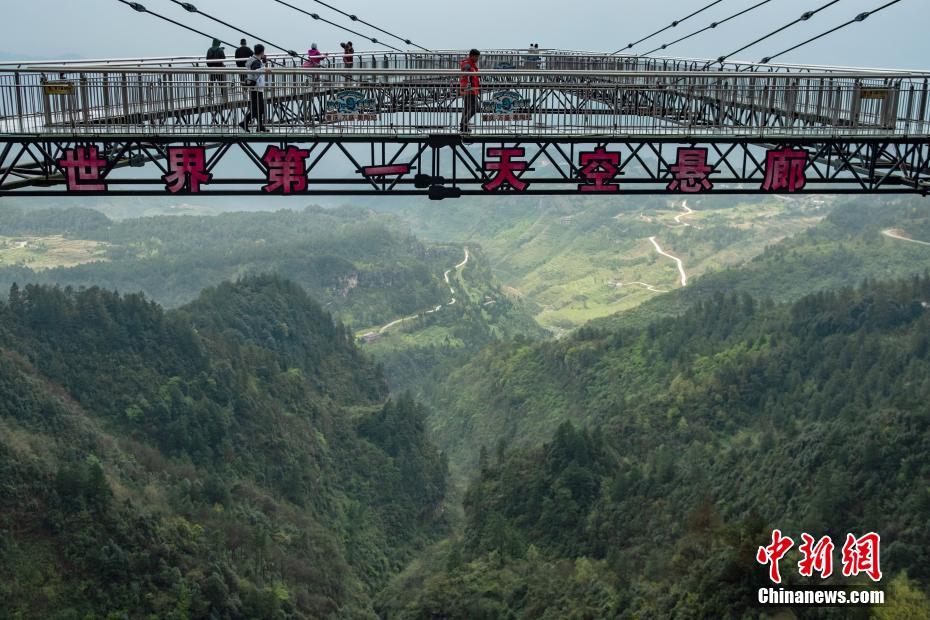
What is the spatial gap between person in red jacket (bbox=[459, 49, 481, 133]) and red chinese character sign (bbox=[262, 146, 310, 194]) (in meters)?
4.47

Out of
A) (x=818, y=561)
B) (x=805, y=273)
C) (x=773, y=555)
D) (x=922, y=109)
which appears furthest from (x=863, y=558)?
(x=805, y=273)

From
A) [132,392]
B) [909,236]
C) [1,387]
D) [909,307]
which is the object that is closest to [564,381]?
[909,307]

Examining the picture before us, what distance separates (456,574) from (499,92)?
41.7 m

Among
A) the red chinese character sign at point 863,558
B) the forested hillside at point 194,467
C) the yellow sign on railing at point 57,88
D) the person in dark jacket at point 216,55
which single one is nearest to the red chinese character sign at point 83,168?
the yellow sign on railing at point 57,88

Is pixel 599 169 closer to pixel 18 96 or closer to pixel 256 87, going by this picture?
pixel 256 87

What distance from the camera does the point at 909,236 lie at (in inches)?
7731

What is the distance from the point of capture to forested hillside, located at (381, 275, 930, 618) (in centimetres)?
5231

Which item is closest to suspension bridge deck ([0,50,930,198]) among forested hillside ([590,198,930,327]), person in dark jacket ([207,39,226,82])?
person in dark jacket ([207,39,226,82])

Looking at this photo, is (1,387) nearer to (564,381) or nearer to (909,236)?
(564,381)

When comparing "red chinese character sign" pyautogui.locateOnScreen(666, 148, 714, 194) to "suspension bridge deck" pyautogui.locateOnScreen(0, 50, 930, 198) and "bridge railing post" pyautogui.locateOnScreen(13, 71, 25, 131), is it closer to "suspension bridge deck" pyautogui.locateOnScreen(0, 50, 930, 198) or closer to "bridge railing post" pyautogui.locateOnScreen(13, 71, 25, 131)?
"suspension bridge deck" pyautogui.locateOnScreen(0, 50, 930, 198)

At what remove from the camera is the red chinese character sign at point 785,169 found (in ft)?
92.9

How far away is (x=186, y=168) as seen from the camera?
27797 mm

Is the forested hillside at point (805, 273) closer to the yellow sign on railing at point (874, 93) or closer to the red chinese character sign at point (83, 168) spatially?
the yellow sign on railing at point (874, 93)

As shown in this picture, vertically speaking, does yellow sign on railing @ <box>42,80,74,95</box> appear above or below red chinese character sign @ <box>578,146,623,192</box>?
above
